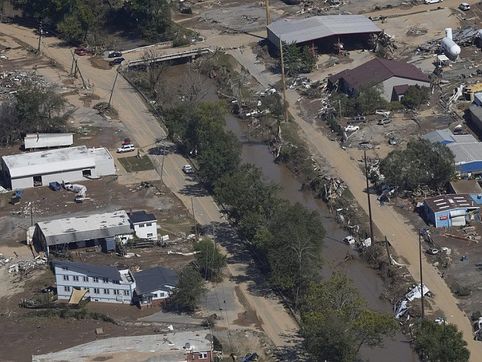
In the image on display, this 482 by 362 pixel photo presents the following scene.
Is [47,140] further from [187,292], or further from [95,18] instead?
[187,292]

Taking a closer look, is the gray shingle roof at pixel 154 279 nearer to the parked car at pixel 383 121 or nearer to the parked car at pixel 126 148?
the parked car at pixel 126 148

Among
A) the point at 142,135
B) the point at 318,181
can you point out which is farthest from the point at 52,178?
the point at 318,181

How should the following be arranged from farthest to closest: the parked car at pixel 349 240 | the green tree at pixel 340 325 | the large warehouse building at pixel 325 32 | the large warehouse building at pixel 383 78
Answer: the large warehouse building at pixel 325 32, the large warehouse building at pixel 383 78, the parked car at pixel 349 240, the green tree at pixel 340 325

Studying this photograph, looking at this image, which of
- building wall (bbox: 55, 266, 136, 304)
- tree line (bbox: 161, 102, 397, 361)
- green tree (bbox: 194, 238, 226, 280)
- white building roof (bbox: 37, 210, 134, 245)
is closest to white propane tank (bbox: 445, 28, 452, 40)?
tree line (bbox: 161, 102, 397, 361)

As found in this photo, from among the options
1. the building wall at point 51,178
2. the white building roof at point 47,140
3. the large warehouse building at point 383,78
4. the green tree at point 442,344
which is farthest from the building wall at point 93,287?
the large warehouse building at point 383,78

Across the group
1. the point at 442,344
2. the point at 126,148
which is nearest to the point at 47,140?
the point at 126,148

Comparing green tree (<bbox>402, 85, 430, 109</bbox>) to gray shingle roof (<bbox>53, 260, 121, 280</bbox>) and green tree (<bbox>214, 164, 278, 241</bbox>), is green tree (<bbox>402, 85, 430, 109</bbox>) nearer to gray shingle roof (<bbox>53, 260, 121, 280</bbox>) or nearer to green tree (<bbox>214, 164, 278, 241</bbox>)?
green tree (<bbox>214, 164, 278, 241</bbox>)
